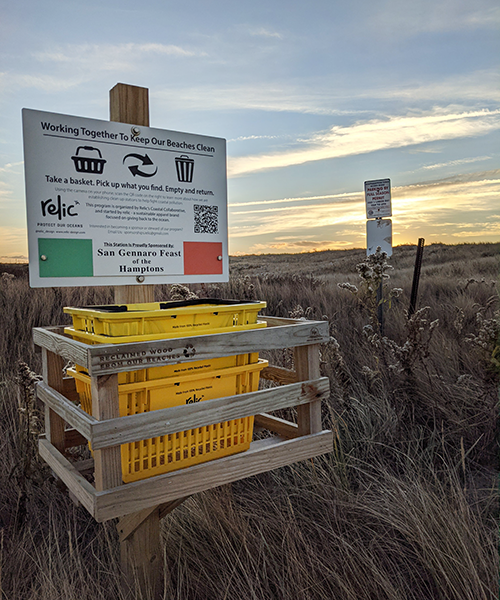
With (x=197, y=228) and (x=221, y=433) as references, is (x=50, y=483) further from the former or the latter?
(x=197, y=228)

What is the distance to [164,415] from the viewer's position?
186cm

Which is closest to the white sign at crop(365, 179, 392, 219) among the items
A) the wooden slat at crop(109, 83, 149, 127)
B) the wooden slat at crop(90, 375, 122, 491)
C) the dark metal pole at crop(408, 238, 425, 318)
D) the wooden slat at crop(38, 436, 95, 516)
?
the dark metal pole at crop(408, 238, 425, 318)

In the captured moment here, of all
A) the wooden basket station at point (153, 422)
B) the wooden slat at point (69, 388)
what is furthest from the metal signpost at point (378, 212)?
the wooden slat at point (69, 388)

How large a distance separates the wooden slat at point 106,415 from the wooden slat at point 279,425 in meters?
1.05

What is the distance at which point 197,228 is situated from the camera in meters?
2.96

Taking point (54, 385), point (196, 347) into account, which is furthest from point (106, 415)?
point (54, 385)

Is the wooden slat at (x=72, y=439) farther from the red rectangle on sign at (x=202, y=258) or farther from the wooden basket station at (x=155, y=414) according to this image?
the red rectangle on sign at (x=202, y=258)

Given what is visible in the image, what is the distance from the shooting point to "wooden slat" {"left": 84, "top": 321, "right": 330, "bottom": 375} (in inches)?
67.7

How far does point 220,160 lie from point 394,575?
2581mm

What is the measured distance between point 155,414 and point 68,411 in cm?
44

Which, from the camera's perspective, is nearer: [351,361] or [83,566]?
[83,566]

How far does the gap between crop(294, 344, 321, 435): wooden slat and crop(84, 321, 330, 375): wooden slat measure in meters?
0.08

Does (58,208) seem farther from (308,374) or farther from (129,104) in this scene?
(308,374)

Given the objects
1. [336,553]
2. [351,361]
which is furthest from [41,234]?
[351,361]
